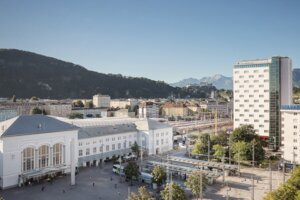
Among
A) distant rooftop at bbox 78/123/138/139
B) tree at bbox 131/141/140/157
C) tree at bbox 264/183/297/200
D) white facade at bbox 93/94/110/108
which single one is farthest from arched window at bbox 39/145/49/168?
white facade at bbox 93/94/110/108

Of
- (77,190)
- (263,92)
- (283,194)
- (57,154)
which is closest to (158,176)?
(77,190)

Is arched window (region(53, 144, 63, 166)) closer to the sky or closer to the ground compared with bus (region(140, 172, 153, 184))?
closer to the sky

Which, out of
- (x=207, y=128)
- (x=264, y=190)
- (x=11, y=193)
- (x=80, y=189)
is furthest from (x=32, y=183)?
(x=207, y=128)

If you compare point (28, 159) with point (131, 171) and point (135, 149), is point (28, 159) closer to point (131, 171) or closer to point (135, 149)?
point (131, 171)

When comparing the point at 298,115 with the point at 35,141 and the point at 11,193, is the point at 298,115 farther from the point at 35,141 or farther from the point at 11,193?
the point at 11,193

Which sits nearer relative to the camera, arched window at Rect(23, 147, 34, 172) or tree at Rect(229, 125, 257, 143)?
arched window at Rect(23, 147, 34, 172)

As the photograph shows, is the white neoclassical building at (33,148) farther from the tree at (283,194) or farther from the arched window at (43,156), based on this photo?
the tree at (283,194)

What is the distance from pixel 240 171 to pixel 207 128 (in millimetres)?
58865

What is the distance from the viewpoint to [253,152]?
2089 inches

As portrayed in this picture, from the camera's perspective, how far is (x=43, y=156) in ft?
153

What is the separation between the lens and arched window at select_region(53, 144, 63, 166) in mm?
48188

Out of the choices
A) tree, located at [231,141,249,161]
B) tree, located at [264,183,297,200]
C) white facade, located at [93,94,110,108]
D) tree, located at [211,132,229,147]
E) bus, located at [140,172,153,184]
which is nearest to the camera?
tree, located at [264,183,297,200]

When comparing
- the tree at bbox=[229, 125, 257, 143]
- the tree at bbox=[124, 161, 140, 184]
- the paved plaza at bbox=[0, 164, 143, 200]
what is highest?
the tree at bbox=[229, 125, 257, 143]

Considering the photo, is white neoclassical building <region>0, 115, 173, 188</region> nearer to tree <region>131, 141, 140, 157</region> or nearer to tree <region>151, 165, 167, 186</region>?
tree <region>131, 141, 140, 157</region>
